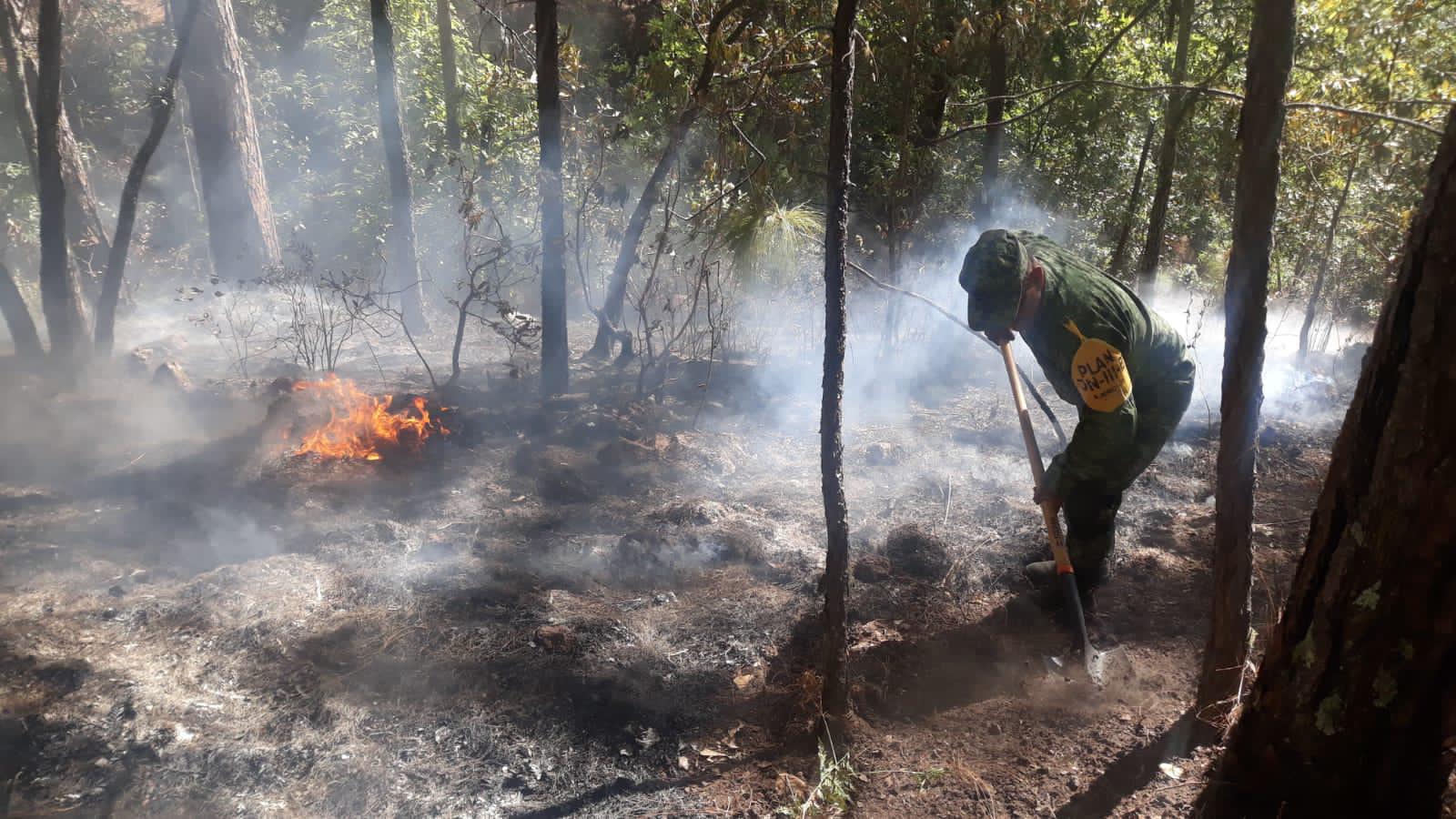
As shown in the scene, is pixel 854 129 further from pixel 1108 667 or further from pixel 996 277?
pixel 1108 667

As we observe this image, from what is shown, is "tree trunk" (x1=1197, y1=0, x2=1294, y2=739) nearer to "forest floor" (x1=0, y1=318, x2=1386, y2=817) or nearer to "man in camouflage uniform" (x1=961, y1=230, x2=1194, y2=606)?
"forest floor" (x1=0, y1=318, x2=1386, y2=817)

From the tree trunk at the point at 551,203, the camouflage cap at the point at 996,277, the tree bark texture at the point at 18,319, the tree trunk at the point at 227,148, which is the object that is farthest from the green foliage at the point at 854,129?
the tree bark texture at the point at 18,319

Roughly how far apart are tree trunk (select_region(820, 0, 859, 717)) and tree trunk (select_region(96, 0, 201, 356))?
23.1ft

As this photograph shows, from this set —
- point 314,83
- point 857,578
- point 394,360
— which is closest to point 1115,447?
point 857,578

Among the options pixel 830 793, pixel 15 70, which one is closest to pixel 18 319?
pixel 15 70

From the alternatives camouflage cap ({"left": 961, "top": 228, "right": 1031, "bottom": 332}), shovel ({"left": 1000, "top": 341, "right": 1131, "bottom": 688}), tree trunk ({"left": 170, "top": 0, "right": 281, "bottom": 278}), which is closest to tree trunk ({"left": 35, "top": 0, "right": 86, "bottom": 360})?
tree trunk ({"left": 170, "top": 0, "right": 281, "bottom": 278})

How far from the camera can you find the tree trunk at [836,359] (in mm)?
2889

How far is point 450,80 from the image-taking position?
14031 mm

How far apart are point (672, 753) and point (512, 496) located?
3304 mm

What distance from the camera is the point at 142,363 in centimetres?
850

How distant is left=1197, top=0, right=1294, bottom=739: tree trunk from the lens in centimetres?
250

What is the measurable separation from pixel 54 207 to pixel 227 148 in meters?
4.07

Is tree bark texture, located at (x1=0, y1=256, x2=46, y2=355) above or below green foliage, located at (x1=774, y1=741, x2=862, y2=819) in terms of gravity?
above

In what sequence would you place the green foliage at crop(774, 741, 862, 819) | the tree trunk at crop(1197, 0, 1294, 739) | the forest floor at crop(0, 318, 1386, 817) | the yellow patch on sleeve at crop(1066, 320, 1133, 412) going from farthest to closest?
the yellow patch on sleeve at crop(1066, 320, 1133, 412), the forest floor at crop(0, 318, 1386, 817), the green foliage at crop(774, 741, 862, 819), the tree trunk at crop(1197, 0, 1294, 739)
